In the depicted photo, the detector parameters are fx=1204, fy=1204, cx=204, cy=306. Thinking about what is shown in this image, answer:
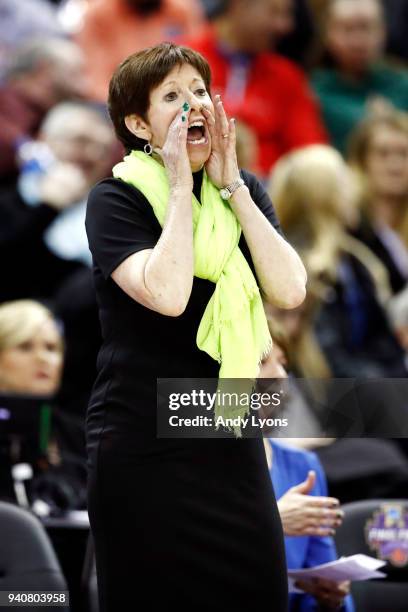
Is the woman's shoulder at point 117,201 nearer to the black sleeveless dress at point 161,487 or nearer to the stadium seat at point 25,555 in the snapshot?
the black sleeveless dress at point 161,487

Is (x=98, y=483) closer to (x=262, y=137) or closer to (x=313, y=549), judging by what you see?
(x=313, y=549)

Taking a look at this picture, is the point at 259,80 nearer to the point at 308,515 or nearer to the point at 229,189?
the point at 308,515

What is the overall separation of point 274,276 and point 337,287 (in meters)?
2.90

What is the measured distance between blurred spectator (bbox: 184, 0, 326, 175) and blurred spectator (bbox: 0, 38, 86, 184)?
0.68m

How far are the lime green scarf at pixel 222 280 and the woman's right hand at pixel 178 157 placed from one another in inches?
2.7

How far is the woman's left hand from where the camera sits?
2.59m

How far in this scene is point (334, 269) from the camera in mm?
5379

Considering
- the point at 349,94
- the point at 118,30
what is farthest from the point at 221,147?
the point at 349,94

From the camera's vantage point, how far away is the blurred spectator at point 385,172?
610 cm

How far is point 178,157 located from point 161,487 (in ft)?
2.27

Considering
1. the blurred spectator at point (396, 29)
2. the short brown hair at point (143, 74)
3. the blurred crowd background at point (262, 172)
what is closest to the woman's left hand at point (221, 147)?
the short brown hair at point (143, 74)

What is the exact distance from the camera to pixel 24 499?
4.25 meters

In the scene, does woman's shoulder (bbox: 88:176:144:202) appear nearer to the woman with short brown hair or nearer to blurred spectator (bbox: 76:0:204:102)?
the woman with short brown hair

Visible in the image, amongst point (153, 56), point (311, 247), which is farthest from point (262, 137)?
point (153, 56)
